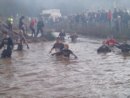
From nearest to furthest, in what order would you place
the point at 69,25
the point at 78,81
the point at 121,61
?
the point at 78,81 → the point at 121,61 → the point at 69,25

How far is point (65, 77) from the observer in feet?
42.8

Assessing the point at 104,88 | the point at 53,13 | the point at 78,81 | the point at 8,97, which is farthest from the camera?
the point at 53,13

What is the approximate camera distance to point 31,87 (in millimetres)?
11344

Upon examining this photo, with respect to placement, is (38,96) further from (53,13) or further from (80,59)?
(53,13)

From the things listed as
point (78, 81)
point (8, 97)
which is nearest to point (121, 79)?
point (78, 81)

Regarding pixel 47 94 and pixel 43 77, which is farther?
pixel 43 77

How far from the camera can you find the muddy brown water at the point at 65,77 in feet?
34.6

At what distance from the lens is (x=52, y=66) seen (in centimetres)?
1591

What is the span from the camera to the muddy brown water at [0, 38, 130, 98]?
10.5 meters

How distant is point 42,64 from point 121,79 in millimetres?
5016

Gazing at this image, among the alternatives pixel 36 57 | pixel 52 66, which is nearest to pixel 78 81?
pixel 52 66

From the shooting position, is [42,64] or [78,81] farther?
[42,64]

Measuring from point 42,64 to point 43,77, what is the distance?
11.4 ft

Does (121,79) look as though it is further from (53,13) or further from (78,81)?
(53,13)
